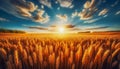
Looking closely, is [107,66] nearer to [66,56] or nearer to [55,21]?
[66,56]

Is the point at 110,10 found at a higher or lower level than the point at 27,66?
higher

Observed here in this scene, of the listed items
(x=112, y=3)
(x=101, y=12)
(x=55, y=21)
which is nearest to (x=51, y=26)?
(x=55, y=21)

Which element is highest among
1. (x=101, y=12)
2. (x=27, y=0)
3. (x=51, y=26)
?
(x=27, y=0)

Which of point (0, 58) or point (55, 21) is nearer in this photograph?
point (0, 58)

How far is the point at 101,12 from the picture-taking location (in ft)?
4.62

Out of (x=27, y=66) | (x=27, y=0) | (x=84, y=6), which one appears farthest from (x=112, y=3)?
(x=27, y=66)

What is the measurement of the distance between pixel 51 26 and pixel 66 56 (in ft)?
3.06

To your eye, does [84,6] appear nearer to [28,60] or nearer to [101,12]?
[101,12]

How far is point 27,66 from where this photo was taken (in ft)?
1.50

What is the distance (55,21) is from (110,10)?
1.66 ft

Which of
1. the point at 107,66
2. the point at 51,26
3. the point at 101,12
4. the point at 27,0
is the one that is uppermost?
the point at 27,0

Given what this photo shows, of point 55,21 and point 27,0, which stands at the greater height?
point 27,0

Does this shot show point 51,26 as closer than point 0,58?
No

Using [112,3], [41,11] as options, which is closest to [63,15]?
[41,11]
